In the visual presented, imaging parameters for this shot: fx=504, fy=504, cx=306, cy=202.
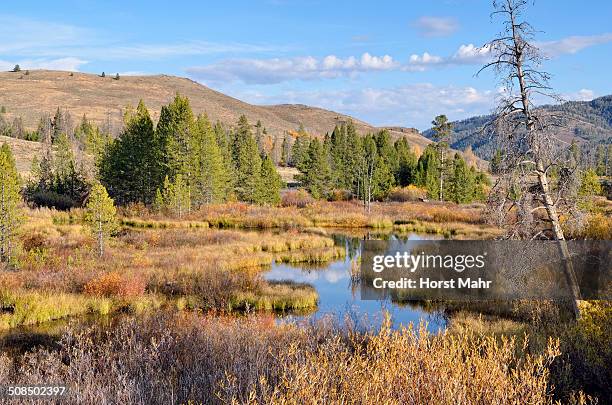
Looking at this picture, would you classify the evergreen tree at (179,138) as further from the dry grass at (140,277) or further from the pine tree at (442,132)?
the pine tree at (442,132)

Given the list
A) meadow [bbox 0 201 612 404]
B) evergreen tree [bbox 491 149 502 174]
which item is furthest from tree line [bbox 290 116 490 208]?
evergreen tree [bbox 491 149 502 174]

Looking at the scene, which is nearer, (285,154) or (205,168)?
(205,168)

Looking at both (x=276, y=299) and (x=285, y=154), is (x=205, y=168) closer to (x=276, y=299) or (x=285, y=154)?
(x=276, y=299)

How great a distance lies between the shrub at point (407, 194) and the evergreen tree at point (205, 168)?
89.1 feet

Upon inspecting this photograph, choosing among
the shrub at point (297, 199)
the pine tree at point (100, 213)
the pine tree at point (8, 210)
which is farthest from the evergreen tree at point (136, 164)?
the pine tree at point (8, 210)

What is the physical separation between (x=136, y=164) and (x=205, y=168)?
293 inches

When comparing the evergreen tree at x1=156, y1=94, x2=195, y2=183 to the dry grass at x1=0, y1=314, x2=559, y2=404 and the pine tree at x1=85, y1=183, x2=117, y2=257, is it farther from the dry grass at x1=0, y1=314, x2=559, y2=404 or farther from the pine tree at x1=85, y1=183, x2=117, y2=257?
the dry grass at x1=0, y1=314, x2=559, y2=404

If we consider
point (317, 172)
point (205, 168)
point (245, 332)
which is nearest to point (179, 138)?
point (205, 168)

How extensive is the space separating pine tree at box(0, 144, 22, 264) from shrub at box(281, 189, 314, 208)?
3967 cm

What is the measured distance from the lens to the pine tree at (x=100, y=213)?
72.6 ft

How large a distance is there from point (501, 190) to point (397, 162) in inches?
2555

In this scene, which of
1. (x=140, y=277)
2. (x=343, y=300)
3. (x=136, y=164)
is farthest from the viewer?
(x=136, y=164)

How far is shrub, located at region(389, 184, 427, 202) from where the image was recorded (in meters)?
68.1

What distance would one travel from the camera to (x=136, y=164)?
50.6 metres
